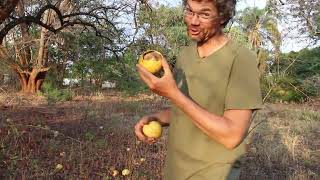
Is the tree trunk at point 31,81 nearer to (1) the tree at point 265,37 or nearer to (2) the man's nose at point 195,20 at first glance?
(1) the tree at point 265,37

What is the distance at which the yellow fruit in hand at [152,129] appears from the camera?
92.0 inches

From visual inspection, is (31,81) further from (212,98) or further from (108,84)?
(212,98)

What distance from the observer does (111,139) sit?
7.70 meters

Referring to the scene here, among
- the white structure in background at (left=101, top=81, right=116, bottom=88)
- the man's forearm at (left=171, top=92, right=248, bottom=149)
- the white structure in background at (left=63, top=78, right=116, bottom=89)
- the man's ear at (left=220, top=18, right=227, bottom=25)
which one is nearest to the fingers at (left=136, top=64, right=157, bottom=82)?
the man's forearm at (left=171, top=92, right=248, bottom=149)

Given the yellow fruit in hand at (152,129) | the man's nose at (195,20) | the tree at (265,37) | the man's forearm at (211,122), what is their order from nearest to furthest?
the man's forearm at (211,122), the man's nose at (195,20), the yellow fruit in hand at (152,129), the tree at (265,37)

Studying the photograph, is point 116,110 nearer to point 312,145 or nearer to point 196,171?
point 312,145

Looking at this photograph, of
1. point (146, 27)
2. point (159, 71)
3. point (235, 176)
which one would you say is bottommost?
point (235, 176)

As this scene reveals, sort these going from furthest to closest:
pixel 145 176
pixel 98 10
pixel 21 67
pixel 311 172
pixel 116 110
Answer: pixel 21 67
pixel 116 110
pixel 98 10
pixel 311 172
pixel 145 176

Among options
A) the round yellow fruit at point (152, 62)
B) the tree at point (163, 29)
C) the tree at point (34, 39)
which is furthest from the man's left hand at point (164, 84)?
the tree at point (34, 39)

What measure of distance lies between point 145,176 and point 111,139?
7.65 ft

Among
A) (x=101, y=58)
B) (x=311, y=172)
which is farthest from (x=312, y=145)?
(x=101, y=58)

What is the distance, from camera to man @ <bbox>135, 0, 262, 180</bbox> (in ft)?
5.92

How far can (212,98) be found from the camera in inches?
77.3

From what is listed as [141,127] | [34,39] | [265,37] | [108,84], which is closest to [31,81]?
[34,39]
